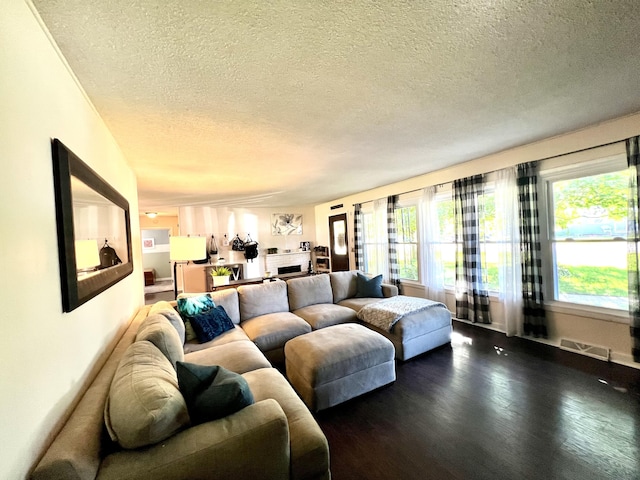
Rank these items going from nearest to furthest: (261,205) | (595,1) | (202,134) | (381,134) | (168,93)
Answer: (595,1) → (168,93) → (202,134) → (381,134) → (261,205)

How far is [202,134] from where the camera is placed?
7.59ft

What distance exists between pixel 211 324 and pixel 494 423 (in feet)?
8.26

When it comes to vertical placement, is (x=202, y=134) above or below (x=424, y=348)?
above

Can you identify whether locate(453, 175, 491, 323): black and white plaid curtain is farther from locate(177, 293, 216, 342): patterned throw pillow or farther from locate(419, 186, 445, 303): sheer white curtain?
locate(177, 293, 216, 342): patterned throw pillow

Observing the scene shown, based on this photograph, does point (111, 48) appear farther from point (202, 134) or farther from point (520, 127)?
point (520, 127)

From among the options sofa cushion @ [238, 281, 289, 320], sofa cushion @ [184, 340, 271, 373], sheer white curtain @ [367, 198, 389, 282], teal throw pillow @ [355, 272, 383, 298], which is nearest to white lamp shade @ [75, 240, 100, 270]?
sofa cushion @ [184, 340, 271, 373]

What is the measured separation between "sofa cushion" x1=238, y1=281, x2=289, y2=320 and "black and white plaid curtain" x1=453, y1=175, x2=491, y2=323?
2646 mm

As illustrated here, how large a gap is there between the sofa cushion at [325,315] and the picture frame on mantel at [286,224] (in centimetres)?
430

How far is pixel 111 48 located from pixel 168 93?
41cm

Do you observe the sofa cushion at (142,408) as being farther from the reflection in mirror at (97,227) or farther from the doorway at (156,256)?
the doorway at (156,256)

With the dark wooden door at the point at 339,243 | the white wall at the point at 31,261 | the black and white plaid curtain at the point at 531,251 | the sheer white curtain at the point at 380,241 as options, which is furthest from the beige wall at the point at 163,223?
the black and white plaid curtain at the point at 531,251

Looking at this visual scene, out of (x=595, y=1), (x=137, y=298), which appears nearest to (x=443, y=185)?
(x=595, y=1)

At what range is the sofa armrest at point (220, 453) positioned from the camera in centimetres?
92

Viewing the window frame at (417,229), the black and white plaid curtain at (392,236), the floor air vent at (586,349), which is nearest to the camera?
the floor air vent at (586,349)
